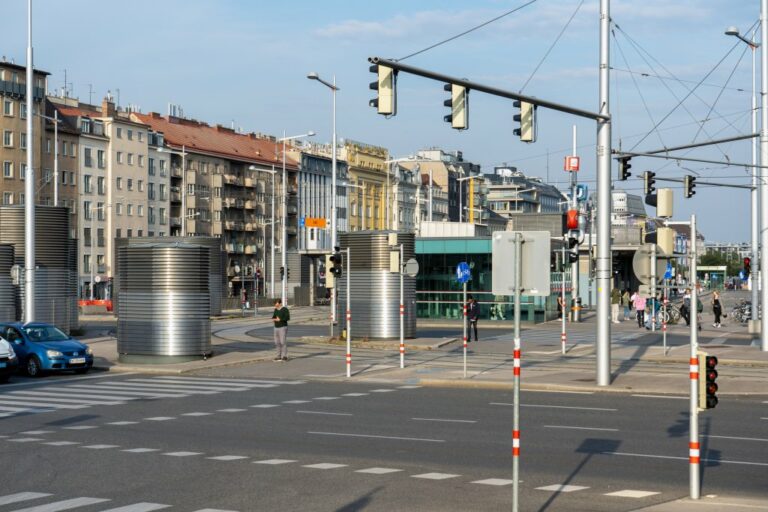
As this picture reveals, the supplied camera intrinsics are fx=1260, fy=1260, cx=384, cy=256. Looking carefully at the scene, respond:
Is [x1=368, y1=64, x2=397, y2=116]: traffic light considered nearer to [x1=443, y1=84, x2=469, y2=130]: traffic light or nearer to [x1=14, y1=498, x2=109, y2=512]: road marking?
[x1=443, y1=84, x2=469, y2=130]: traffic light

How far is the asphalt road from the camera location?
13422 mm

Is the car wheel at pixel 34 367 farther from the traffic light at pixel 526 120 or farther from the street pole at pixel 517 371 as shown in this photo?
the street pole at pixel 517 371

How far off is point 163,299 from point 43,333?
342 cm

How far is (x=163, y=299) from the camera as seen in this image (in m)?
35.8

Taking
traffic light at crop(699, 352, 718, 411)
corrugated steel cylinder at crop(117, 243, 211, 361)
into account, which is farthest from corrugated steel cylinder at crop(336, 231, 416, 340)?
traffic light at crop(699, 352, 718, 411)

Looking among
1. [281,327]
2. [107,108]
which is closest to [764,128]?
[281,327]

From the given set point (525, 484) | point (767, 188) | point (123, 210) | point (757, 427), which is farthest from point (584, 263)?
point (525, 484)

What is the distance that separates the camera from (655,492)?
1359 cm

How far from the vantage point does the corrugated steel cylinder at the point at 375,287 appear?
4412 centimetres

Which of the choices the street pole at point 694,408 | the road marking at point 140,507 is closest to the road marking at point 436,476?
the street pole at point 694,408

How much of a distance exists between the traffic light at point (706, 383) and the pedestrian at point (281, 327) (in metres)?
23.0

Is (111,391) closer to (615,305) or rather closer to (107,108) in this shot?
(615,305)

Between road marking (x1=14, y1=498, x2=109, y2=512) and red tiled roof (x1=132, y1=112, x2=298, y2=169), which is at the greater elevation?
red tiled roof (x1=132, y1=112, x2=298, y2=169)

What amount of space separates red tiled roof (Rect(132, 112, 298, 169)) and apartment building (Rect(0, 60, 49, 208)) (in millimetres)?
18181
